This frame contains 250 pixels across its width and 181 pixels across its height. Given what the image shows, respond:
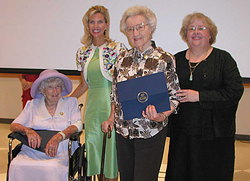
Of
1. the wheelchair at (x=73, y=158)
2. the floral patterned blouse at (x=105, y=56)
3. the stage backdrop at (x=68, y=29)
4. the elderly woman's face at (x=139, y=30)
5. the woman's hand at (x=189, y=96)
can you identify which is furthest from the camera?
the stage backdrop at (x=68, y=29)

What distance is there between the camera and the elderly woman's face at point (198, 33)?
175 centimetres

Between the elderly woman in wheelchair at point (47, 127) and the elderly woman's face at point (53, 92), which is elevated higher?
the elderly woman's face at point (53, 92)

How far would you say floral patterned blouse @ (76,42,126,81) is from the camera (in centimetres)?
220

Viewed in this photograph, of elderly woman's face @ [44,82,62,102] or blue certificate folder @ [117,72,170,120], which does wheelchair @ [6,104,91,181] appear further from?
blue certificate folder @ [117,72,170,120]

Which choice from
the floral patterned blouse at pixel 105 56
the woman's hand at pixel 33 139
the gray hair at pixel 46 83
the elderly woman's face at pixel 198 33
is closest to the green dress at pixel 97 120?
the floral patterned blouse at pixel 105 56

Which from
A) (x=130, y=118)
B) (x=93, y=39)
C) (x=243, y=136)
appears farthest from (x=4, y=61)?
(x=243, y=136)

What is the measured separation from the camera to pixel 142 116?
1460 mm

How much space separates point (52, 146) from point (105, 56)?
2.94 ft

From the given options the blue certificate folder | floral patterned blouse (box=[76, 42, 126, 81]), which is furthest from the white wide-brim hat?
the blue certificate folder

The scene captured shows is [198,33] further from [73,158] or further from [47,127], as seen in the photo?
[47,127]

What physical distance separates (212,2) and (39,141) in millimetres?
2223

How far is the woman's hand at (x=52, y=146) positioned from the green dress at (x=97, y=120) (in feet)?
0.95

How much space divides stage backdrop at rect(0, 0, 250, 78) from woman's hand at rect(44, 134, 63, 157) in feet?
4.14

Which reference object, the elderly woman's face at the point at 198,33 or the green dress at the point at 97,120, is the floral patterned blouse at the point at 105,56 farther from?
the elderly woman's face at the point at 198,33
